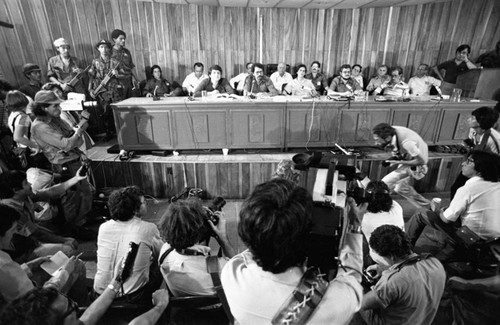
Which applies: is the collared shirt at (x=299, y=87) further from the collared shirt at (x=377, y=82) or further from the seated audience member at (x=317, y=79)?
the collared shirt at (x=377, y=82)

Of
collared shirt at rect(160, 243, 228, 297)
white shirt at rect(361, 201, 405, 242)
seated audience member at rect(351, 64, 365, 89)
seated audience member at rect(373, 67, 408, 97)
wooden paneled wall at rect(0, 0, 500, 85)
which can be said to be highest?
wooden paneled wall at rect(0, 0, 500, 85)

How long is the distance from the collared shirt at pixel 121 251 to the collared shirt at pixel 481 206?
2488 mm

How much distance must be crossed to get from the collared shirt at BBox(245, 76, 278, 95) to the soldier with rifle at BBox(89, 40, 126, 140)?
252cm

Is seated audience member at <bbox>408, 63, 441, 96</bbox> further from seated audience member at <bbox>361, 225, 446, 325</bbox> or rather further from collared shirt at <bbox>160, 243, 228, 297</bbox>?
collared shirt at <bbox>160, 243, 228, 297</bbox>

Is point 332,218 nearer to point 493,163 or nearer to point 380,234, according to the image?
point 380,234

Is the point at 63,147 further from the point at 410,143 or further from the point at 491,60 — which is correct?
the point at 491,60

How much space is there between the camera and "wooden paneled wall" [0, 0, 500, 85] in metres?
6.04

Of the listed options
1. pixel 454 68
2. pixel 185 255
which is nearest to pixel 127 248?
pixel 185 255

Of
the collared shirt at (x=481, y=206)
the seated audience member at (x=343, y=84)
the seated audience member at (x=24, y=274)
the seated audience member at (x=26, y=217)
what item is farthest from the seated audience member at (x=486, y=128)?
the seated audience member at (x=26, y=217)

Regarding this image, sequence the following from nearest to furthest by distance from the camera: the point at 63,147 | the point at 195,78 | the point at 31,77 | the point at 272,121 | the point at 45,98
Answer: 1. the point at 45,98
2. the point at 63,147
3. the point at 31,77
4. the point at 272,121
5. the point at 195,78

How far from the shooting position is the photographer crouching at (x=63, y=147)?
9.42 feet

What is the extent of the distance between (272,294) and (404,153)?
3459mm

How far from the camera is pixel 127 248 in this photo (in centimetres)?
165

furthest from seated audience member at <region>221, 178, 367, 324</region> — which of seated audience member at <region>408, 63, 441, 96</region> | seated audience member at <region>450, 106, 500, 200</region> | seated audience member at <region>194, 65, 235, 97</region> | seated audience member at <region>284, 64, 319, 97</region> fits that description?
seated audience member at <region>408, 63, 441, 96</region>
